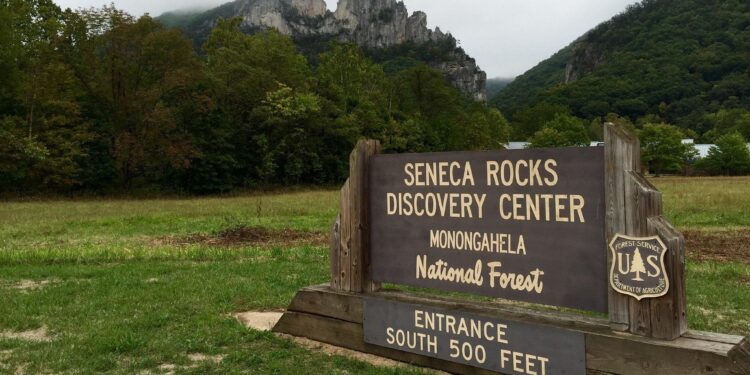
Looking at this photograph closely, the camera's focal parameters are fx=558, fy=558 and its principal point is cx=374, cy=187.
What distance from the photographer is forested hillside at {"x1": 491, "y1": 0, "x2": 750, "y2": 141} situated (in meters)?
132

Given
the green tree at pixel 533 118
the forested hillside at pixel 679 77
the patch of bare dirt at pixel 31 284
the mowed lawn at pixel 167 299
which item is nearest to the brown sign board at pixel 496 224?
the mowed lawn at pixel 167 299

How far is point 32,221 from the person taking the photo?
23.0m

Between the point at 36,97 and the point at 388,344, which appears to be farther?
the point at 36,97

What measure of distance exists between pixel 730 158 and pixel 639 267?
96.2 meters

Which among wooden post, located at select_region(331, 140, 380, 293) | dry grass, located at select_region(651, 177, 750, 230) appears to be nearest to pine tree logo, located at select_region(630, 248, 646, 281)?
wooden post, located at select_region(331, 140, 380, 293)

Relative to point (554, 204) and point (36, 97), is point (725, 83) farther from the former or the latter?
point (554, 204)

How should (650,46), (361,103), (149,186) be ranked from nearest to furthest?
(149,186) < (361,103) < (650,46)

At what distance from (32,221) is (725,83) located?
149967mm

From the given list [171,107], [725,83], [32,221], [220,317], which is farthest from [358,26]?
[220,317]

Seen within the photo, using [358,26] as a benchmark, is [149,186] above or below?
below

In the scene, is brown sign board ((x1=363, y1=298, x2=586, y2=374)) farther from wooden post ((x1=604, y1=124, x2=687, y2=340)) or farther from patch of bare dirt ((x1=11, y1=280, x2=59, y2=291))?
patch of bare dirt ((x1=11, y1=280, x2=59, y2=291))

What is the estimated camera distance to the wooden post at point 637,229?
3951 mm

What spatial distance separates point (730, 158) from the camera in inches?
3339

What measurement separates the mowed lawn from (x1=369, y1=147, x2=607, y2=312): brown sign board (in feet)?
3.71
